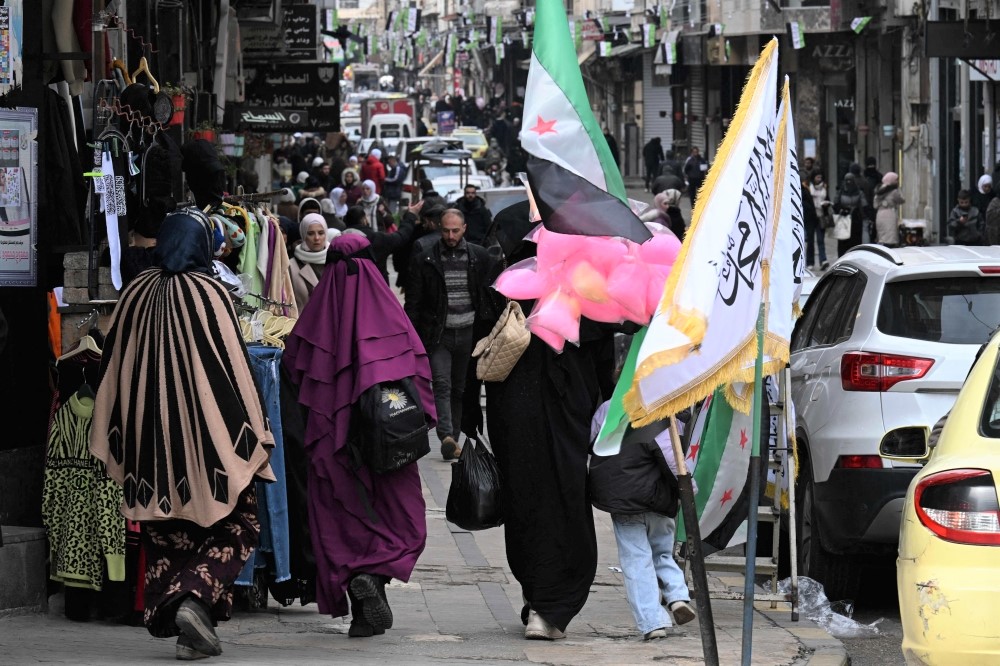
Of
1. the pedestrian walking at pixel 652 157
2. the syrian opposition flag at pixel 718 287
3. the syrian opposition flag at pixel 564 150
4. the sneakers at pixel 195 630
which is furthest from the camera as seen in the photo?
the pedestrian walking at pixel 652 157

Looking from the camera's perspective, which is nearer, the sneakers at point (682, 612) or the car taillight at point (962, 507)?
the car taillight at point (962, 507)

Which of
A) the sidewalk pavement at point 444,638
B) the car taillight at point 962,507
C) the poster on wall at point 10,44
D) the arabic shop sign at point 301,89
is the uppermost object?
the arabic shop sign at point 301,89

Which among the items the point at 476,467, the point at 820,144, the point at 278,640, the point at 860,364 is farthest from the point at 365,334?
the point at 820,144

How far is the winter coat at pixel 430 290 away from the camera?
12.9 metres

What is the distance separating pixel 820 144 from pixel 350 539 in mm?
40485

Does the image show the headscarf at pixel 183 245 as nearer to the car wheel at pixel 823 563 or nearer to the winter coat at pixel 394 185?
the car wheel at pixel 823 563

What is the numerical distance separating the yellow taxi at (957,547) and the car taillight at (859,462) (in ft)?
6.66

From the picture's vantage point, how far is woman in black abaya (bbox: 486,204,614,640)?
6996mm

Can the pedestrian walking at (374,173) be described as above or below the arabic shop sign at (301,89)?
below

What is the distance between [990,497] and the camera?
5176 millimetres

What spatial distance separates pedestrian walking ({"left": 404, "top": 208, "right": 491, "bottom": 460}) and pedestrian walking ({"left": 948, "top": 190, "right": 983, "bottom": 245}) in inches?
373

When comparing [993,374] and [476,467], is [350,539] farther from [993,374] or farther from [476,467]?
[993,374]

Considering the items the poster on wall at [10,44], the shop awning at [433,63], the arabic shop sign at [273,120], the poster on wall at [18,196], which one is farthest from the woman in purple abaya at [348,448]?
the shop awning at [433,63]

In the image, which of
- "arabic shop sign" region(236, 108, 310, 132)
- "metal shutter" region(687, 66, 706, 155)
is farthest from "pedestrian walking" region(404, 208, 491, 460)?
"metal shutter" region(687, 66, 706, 155)
